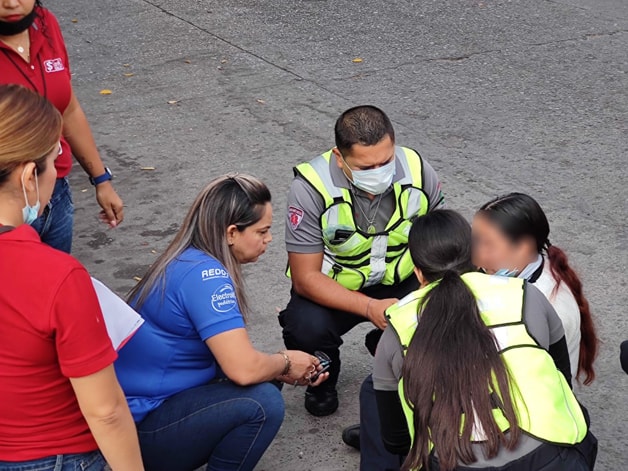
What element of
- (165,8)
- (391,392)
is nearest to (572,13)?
(165,8)

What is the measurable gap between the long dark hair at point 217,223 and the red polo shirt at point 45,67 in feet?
2.27

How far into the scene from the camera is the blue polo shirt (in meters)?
A: 3.02

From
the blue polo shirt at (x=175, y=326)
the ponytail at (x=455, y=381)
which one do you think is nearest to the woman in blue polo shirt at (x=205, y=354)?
the blue polo shirt at (x=175, y=326)

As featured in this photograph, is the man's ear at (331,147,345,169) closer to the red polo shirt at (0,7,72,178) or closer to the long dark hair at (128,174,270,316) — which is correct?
the long dark hair at (128,174,270,316)

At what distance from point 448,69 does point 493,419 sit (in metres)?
5.63

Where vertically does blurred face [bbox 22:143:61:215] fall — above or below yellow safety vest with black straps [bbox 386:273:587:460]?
above

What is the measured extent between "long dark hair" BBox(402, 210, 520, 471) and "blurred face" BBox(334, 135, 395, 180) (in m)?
1.11

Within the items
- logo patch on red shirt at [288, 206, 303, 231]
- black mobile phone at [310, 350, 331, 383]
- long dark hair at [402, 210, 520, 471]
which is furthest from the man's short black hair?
long dark hair at [402, 210, 520, 471]

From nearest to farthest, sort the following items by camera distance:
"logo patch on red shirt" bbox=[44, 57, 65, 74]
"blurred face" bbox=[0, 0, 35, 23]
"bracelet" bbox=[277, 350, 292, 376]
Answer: "bracelet" bbox=[277, 350, 292, 376]
"blurred face" bbox=[0, 0, 35, 23]
"logo patch on red shirt" bbox=[44, 57, 65, 74]

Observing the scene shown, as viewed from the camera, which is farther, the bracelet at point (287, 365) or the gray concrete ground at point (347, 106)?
the gray concrete ground at point (347, 106)

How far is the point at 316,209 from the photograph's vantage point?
3.69 meters

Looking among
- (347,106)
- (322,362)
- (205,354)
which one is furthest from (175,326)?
(347,106)

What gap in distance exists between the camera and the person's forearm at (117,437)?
227 cm

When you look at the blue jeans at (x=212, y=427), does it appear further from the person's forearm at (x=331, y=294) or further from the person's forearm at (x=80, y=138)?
the person's forearm at (x=80, y=138)
